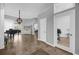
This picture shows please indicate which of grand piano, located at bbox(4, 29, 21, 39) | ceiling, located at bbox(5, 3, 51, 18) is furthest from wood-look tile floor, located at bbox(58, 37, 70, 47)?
grand piano, located at bbox(4, 29, 21, 39)

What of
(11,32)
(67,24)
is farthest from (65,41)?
(11,32)

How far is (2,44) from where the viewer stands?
9.53 ft

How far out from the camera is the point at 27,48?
116 inches

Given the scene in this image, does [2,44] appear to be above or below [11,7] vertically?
below

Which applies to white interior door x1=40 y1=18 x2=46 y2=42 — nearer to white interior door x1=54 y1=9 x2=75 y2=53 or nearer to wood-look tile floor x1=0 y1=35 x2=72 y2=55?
wood-look tile floor x1=0 y1=35 x2=72 y2=55

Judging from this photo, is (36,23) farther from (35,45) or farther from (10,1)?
(10,1)

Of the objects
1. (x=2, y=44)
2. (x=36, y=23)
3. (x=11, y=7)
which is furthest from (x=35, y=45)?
(x=11, y=7)

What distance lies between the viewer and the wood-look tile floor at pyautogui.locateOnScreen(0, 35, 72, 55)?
9.55 ft

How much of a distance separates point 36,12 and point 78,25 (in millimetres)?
1244

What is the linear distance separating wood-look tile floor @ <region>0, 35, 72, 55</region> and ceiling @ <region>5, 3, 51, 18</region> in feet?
2.14

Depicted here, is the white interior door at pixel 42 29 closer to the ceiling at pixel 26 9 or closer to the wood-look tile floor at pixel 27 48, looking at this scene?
the wood-look tile floor at pixel 27 48

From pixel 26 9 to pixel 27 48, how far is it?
110 centimetres

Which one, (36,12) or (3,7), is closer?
(3,7)

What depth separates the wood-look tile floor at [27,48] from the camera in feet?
9.55
